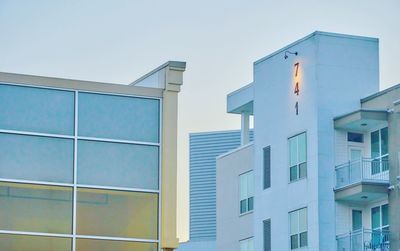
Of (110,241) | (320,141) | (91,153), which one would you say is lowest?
(110,241)

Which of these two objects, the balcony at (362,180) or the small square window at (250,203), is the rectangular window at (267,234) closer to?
the small square window at (250,203)

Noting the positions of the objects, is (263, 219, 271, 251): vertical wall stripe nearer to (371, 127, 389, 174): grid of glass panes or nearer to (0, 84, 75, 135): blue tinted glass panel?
(371, 127, 389, 174): grid of glass panes

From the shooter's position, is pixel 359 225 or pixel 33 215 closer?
pixel 33 215

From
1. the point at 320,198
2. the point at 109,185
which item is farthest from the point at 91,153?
the point at 320,198

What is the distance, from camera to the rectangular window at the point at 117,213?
3253 cm

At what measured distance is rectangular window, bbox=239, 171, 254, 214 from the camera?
64875 mm

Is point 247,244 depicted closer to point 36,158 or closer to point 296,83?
point 296,83

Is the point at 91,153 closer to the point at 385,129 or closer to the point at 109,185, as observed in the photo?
the point at 109,185

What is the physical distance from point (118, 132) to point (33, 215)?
3.13 metres

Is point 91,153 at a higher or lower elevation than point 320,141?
lower

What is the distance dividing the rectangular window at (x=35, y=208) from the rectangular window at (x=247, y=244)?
3249 centimetres

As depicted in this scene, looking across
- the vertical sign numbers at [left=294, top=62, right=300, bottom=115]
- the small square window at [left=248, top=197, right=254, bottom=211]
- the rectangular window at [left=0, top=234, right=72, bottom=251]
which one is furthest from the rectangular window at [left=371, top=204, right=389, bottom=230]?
the rectangular window at [left=0, top=234, right=72, bottom=251]

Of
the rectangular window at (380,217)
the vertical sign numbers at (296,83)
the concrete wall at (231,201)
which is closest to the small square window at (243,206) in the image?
the concrete wall at (231,201)

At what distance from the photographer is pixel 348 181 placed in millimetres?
56938
